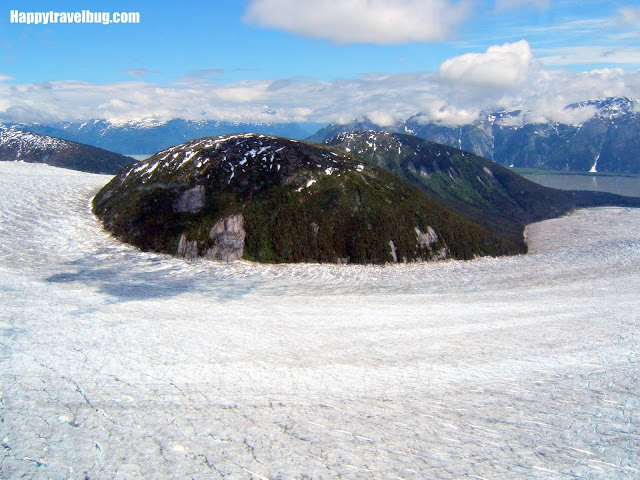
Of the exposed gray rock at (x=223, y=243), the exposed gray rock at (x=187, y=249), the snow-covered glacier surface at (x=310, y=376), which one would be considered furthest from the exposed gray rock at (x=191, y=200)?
the snow-covered glacier surface at (x=310, y=376)

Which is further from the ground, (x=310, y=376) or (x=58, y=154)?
(x=58, y=154)

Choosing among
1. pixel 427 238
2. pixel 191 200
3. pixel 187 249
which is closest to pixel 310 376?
pixel 187 249

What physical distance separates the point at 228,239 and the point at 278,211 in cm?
680

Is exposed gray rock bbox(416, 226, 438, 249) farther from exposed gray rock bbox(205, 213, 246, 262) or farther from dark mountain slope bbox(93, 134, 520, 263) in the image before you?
exposed gray rock bbox(205, 213, 246, 262)

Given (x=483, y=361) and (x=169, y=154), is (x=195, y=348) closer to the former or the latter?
(x=483, y=361)

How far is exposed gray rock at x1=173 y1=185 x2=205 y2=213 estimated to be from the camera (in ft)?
154

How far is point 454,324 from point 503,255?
26.4m

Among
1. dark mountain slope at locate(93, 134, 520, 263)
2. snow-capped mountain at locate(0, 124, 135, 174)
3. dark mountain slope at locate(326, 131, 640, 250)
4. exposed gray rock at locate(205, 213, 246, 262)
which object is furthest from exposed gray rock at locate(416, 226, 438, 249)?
snow-capped mountain at locate(0, 124, 135, 174)

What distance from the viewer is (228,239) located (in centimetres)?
4247

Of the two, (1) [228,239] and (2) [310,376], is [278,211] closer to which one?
(1) [228,239]

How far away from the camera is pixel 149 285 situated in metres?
30.9

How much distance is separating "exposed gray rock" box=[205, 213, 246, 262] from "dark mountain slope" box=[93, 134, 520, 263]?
107mm

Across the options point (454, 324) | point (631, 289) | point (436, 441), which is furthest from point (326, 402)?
point (631, 289)

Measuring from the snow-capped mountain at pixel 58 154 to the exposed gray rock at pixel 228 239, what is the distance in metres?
138
